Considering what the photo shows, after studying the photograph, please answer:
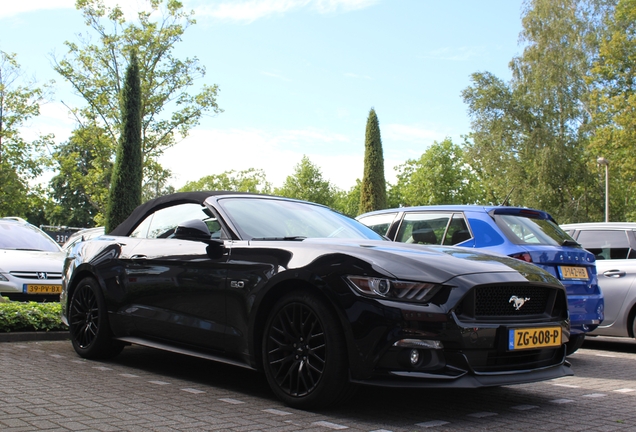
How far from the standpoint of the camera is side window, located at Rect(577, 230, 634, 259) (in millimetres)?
9523

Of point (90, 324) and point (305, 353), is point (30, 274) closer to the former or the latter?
point (90, 324)

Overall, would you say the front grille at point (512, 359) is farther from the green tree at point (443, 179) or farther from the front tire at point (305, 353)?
the green tree at point (443, 179)

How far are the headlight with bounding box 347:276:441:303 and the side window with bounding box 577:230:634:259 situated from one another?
6130mm

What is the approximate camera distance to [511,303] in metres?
4.68

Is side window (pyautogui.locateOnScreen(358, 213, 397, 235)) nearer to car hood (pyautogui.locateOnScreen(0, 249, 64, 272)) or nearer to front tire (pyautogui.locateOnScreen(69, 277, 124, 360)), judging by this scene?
front tire (pyautogui.locateOnScreen(69, 277, 124, 360))

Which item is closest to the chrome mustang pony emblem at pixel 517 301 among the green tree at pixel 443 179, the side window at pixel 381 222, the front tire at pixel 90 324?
the front tire at pixel 90 324

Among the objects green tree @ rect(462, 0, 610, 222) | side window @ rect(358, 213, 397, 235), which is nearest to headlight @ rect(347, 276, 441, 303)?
side window @ rect(358, 213, 397, 235)

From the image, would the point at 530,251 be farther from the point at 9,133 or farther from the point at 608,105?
the point at 9,133

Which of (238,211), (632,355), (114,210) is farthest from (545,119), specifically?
(238,211)

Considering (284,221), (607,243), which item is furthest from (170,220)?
(607,243)

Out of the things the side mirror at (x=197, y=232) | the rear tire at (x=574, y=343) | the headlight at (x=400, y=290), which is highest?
the side mirror at (x=197, y=232)

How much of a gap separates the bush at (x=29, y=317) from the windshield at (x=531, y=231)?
501 cm

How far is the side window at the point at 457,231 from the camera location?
26.0 feet

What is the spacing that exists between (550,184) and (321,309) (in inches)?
1659
